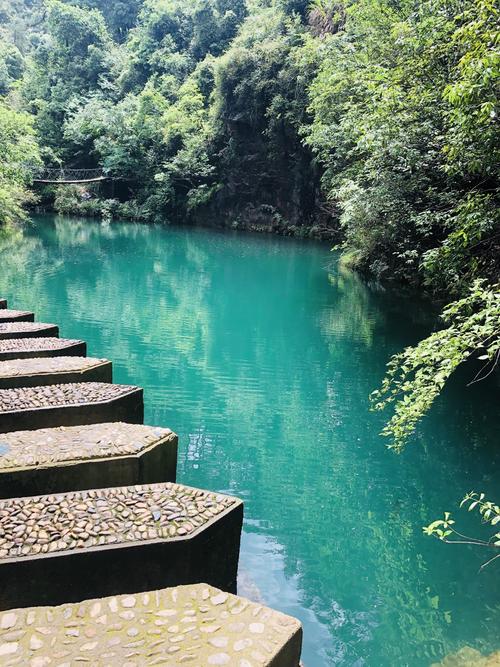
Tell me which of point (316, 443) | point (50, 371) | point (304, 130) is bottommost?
point (316, 443)

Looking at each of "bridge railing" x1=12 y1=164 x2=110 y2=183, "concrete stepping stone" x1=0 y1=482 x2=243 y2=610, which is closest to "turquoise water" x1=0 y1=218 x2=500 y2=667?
"concrete stepping stone" x1=0 y1=482 x2=243 y2=610

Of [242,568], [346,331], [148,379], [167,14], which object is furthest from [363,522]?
[167,14]

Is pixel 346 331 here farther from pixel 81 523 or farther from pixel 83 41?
pixel 83 41

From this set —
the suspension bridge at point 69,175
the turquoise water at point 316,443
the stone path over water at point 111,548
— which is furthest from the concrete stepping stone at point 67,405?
the suspension bridge at point 69,175

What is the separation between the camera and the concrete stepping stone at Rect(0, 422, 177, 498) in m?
4.11

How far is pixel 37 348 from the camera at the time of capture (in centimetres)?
699

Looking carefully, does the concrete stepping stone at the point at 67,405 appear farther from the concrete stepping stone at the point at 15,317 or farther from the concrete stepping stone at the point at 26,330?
the concrete stepping stone at the point at 15,317

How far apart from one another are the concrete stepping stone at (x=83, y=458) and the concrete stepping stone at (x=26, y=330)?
10.9 feet

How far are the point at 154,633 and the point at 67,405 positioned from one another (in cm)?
299

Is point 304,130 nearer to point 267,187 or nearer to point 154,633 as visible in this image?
point 267,187

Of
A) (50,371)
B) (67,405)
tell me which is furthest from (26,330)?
(67,405)

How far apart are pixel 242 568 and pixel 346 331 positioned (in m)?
9.25

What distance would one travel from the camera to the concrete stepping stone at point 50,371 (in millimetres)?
5902

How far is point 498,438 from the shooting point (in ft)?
24.5
